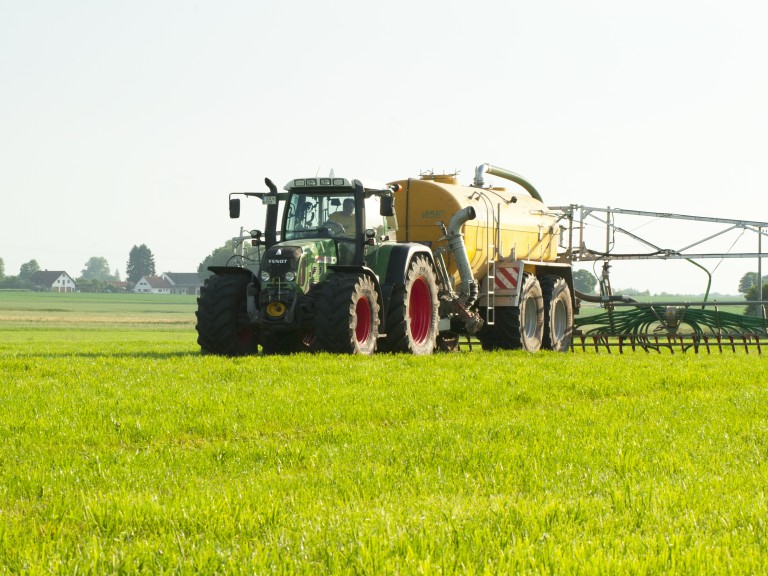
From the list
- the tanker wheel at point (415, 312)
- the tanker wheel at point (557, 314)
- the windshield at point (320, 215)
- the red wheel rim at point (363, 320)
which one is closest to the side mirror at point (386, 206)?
the windshield at point (320, 215)

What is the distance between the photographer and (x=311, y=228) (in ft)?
61.6

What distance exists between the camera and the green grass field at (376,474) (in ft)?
17.7

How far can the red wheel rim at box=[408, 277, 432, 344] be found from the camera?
19625 millimetres

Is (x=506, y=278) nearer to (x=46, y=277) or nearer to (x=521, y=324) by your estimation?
(x=521, y=324)

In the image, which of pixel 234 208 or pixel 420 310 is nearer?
pixel 234 208

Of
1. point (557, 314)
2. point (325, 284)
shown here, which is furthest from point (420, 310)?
point (557, 314)

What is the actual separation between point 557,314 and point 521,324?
291cm

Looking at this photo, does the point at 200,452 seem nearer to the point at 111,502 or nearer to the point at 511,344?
the point at 111,502

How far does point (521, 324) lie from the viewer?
22578mm

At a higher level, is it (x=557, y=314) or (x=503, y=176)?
(x=503, y=176)

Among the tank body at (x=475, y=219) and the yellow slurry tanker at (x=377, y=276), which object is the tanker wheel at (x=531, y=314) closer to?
the yellow slurry tanker at (x=377, y=276)

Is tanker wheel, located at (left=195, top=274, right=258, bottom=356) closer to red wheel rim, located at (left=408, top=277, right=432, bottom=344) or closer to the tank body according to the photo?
red wheel rim, located at (left=408, top=277, right=432, bottom=344)

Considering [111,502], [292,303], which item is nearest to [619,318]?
[292,303]

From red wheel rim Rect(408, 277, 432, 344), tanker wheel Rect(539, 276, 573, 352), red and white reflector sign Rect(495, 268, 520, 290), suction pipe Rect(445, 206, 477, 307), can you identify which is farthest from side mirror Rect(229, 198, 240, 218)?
tanker wheel Rect(539, 276, 573, 352)
